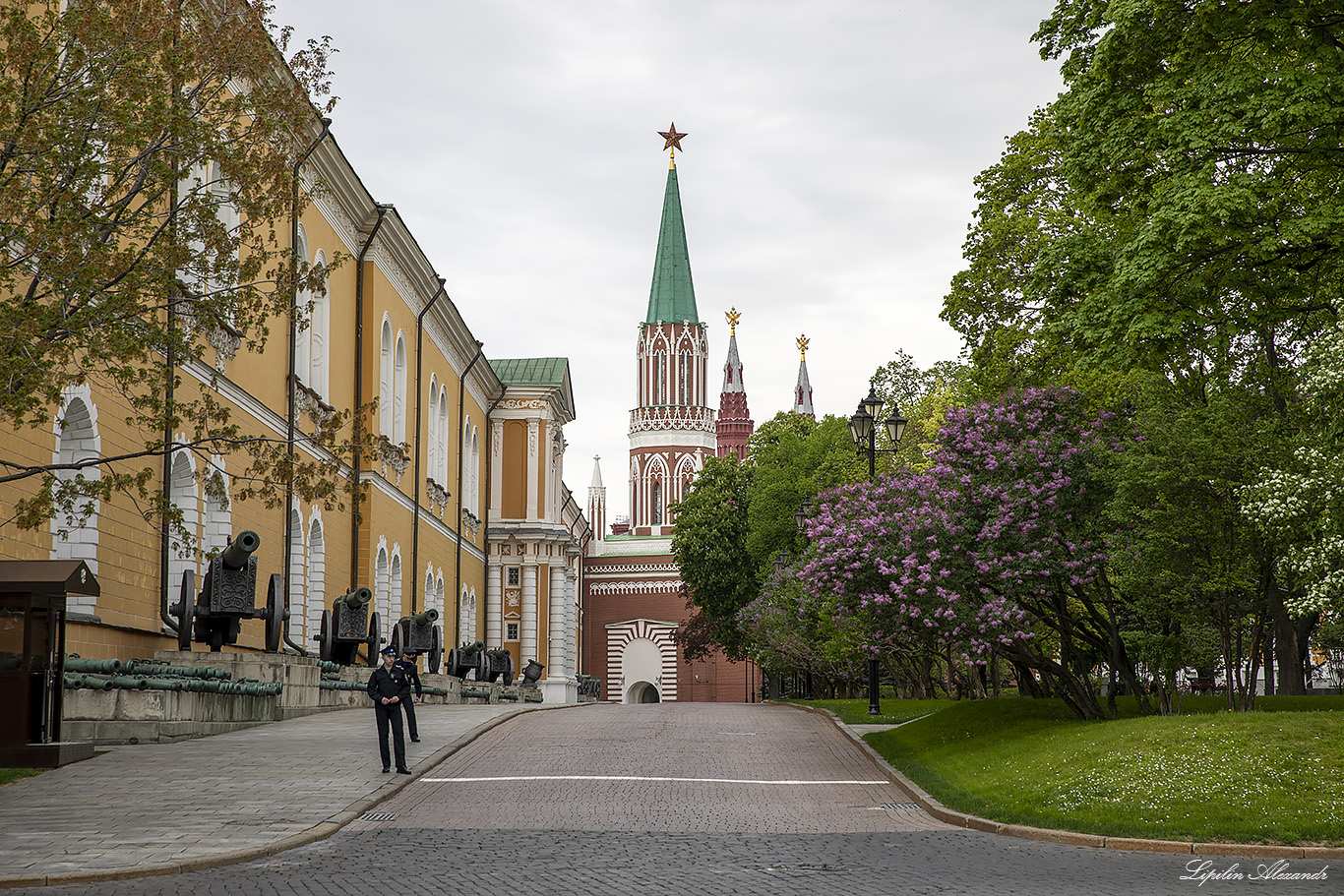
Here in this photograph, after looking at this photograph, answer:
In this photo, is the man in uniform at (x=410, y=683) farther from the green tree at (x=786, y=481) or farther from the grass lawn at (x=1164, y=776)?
the green tree at (x=786, y=481)

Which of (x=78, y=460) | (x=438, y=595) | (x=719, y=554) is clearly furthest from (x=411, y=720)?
(x=719, y=554)

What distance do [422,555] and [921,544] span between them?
27352 mm

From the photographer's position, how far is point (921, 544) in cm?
2017

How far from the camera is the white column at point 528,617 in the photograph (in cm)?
6059

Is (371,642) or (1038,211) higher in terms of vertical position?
(1038,211)

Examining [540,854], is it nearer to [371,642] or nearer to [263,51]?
[263,51]

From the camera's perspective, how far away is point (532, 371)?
62781mm

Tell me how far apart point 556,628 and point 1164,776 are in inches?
1958

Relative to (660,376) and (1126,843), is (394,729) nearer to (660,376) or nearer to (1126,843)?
(1126,843)

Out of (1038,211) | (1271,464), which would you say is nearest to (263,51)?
(1271,464)

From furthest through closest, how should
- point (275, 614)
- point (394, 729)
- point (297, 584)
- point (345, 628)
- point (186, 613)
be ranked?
point (297, 584) < point (345, 628) < point (275, 614) < point (186, 613) < point (394, 729)

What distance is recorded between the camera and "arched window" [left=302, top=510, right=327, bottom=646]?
3250cm

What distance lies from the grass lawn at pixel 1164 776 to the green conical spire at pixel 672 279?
90403mm

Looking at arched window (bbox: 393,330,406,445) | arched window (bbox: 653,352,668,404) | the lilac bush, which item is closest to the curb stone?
the lilac bush
